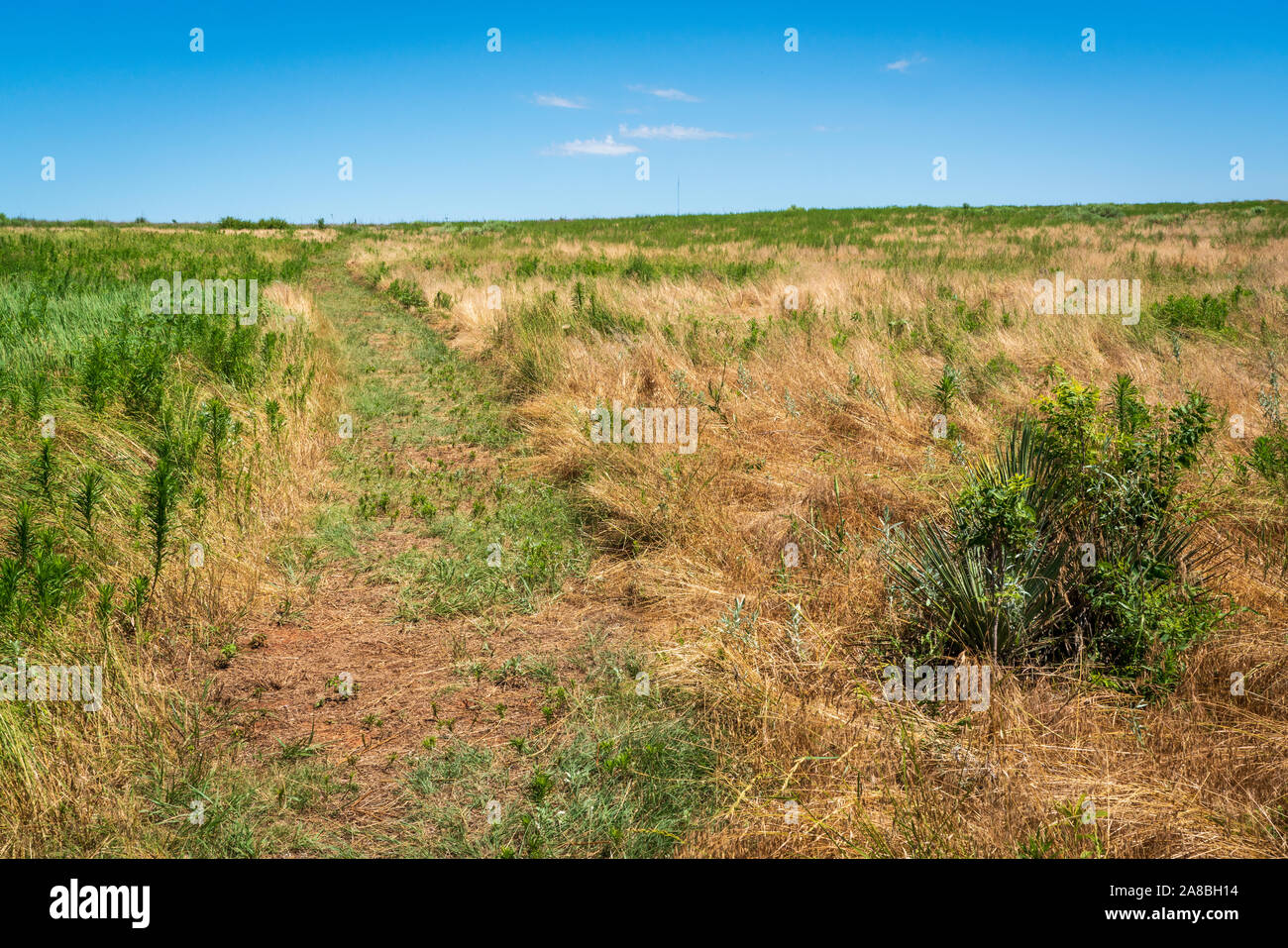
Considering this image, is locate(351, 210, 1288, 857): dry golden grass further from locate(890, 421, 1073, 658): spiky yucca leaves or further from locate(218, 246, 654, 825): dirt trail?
locate(218, 246, 654, 825): dirt trail

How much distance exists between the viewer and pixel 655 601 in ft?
13.9

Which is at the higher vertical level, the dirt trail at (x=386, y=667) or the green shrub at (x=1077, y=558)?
the green shrub at (x=1077, y=558)

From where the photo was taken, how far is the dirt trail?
3.13m

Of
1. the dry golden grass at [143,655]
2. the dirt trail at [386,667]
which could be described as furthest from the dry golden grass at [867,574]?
the dry golden grass at [143,655]

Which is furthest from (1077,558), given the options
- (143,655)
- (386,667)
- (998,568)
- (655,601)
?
(143,655)

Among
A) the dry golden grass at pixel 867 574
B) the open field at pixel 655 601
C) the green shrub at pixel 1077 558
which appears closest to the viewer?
the dry golden grass at pixel 867 574

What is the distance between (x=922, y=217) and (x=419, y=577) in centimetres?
4450

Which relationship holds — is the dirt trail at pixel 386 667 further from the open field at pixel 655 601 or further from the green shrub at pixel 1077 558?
the green shrub at pixel 1077 558

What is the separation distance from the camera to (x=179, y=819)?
2564 mm

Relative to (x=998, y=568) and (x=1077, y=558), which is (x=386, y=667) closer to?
(x=998, y=568)

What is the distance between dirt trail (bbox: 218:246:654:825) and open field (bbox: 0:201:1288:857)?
0.02 meters

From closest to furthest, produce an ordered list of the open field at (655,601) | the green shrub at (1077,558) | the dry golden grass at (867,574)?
the dry golden grass at (867,574)
the open field at (655,601)
the green shrub at (1077,558)

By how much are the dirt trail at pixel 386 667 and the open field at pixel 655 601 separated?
2 centimetres

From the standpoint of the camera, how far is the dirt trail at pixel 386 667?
123 inches
